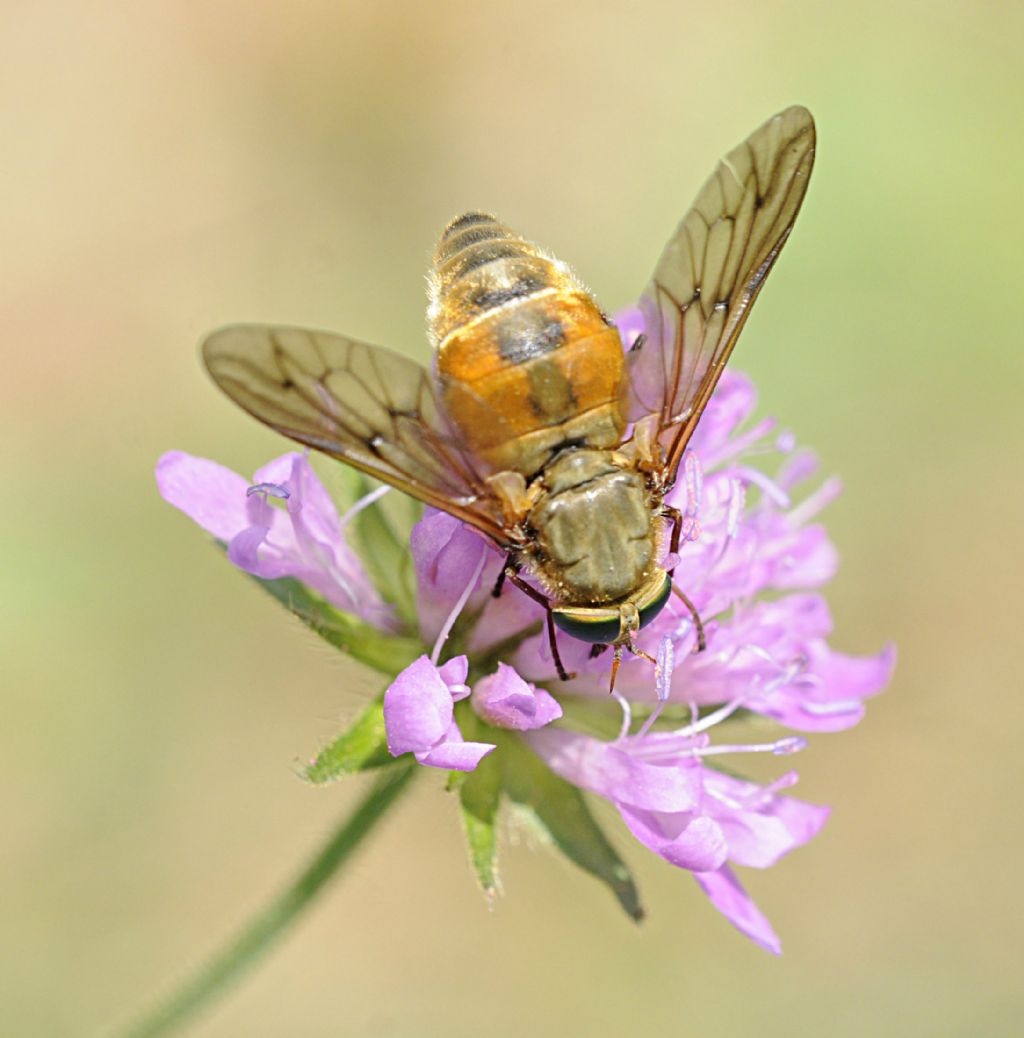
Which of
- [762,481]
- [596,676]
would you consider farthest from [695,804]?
[762,481]

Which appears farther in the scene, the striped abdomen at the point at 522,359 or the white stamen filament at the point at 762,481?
the white stamen filament at the point at 762,481

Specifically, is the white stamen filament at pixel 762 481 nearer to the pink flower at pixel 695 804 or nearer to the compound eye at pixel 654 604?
the pink flower at pixel 695 804

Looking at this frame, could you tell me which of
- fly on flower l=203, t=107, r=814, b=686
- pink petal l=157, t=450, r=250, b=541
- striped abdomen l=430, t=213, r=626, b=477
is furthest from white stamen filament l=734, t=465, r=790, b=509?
pink petal l=157, t=450, r=250, b=541

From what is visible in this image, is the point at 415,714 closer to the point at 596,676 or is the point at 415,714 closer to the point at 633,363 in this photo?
the point at 596,676

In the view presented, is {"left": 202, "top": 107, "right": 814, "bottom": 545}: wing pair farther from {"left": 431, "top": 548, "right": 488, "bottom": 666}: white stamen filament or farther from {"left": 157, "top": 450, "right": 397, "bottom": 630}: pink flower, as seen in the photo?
{"left": 157, "top": 450, "right": 397, "bottom": 630}: pink flower

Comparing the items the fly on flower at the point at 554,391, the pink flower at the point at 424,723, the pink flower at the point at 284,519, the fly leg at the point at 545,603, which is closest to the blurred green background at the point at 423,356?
the pink flower at the point at 284,519

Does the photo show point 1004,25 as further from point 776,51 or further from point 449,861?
point 449,861
